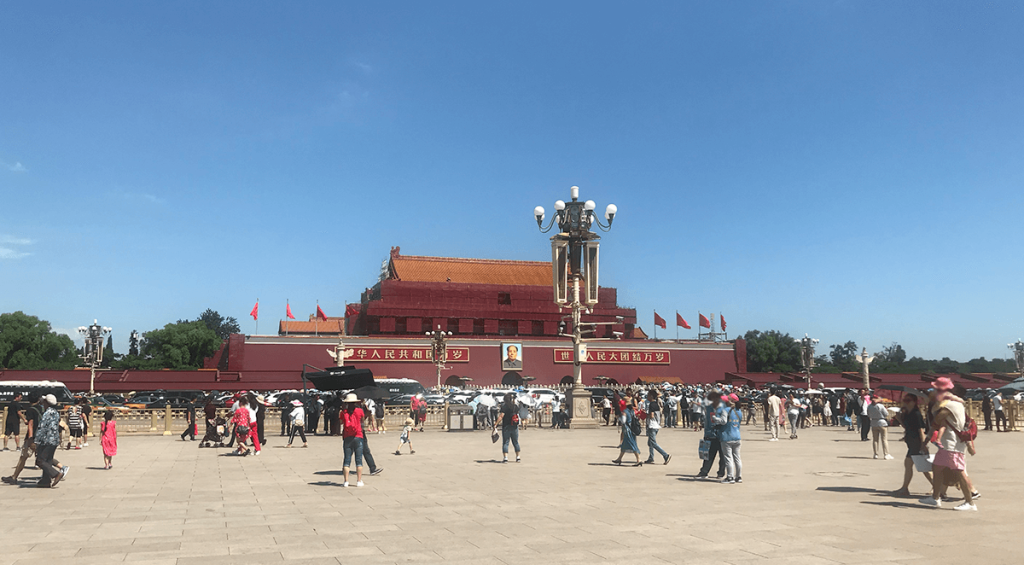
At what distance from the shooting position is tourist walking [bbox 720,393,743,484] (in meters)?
12.1

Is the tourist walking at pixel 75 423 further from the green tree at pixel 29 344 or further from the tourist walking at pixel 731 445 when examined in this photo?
the green tree at pixel 29 344

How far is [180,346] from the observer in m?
80.1

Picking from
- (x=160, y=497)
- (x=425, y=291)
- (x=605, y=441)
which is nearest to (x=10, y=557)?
(x=160, y=497)

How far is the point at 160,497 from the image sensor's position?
36.8 feet

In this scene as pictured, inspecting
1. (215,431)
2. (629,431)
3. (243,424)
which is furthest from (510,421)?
(215,431)

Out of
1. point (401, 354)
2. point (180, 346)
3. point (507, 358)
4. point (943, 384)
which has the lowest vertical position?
point (943, 384)

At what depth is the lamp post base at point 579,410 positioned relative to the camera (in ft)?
95.1

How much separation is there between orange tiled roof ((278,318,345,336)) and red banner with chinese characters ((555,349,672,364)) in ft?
92.3

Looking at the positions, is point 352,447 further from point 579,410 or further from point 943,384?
point 579,410

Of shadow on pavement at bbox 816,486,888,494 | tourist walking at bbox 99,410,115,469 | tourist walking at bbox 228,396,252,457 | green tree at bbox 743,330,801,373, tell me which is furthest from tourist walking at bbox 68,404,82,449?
green tree at bbox 743,330,801,373

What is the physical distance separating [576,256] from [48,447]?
2008cm

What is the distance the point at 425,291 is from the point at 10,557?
56590 millimetres

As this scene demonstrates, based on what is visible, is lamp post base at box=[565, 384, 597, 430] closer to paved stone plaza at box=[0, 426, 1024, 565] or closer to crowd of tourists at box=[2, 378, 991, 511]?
crowd of tourists at box=[2, 378, 991, 511]

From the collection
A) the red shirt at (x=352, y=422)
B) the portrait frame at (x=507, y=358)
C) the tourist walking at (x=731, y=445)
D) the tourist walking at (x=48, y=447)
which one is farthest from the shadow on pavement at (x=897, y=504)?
the portrait frame at (x=507, y=358)
